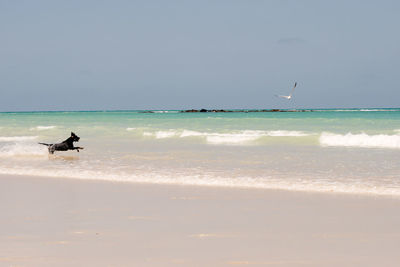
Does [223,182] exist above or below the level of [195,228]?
below

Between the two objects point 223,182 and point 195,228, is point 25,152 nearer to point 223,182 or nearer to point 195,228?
point 223,182

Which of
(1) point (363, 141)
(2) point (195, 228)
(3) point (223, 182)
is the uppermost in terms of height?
(2) point (195, 228)

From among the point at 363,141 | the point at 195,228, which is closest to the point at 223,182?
Result: the point at 195,228

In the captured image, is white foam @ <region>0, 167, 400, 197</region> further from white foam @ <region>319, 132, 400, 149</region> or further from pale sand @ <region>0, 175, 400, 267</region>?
white foam @ <region>319, 132, 400, 149</region>

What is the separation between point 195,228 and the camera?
219 inches

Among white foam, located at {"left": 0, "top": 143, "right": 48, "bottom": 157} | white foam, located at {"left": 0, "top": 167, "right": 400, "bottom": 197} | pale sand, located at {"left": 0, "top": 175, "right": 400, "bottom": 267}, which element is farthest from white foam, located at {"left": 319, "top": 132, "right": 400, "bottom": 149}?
pale sand, located at {"left": 0, "top": 175, "right": 400, "bottom": 267}

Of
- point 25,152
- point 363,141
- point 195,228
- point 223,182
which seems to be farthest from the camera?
point 363,141

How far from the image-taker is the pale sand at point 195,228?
4484 millimetres

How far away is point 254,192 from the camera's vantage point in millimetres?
8078

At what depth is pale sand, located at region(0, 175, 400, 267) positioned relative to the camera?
4484mm

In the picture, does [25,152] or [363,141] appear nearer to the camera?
[25,152]

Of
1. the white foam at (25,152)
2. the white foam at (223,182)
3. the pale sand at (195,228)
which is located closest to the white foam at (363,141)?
the white foam at (25,152)

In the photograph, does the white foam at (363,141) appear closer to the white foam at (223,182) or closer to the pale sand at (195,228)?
the white foam at (223,182)

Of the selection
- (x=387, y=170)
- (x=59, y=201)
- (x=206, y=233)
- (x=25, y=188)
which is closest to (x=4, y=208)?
(x=59, y=201)
